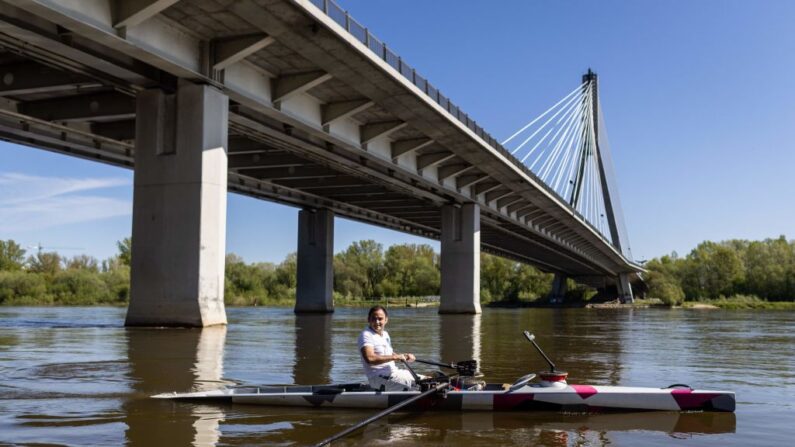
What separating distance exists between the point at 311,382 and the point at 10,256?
9135 cm

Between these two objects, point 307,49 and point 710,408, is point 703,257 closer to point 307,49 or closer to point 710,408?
point 307,49

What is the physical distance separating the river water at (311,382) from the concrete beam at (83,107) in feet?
33.1

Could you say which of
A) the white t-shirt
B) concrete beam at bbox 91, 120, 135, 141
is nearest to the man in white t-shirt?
the white t-shirt

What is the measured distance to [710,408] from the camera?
802 cm

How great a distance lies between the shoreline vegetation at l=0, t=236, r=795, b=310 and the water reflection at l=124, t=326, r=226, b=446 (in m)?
67.1

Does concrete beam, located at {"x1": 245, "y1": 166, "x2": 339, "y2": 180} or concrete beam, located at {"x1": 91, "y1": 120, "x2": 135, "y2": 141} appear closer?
concrete beam, located at {"x1": 91, "y1": 120, "x2": 135, "y2": 141}

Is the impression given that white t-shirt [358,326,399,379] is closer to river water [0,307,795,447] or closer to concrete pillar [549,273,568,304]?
river water [0,307,795,447]

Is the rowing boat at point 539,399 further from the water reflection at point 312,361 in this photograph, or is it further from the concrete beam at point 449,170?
the concrete beam at point 449,170

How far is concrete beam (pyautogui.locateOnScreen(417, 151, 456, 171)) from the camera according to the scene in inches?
1551

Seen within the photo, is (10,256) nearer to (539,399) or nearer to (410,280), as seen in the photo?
(410,280)

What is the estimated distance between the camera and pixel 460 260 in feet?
154

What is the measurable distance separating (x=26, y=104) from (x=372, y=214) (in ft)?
122

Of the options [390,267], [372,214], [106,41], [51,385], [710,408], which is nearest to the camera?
[710,408]

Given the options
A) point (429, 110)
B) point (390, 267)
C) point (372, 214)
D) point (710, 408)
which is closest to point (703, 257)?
point (390, 267)
